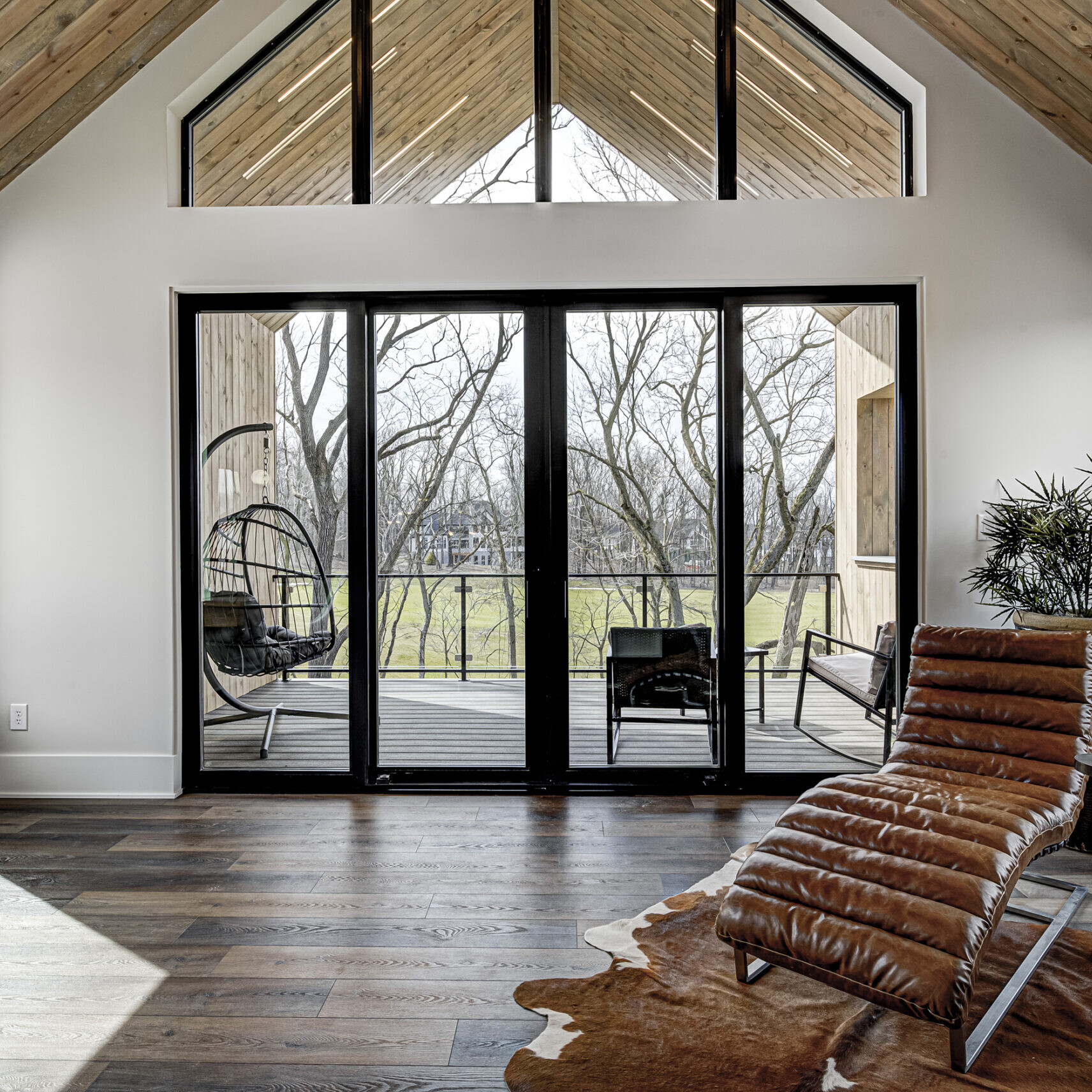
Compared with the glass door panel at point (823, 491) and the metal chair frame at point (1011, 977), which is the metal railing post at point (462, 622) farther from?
the metal chair frame at point (1011, 977)

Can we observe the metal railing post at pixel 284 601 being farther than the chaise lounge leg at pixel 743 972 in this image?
Yes

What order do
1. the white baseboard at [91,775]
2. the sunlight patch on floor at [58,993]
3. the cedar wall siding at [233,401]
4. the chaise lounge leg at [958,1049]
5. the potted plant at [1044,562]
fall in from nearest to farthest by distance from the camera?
the chaise lounge leg at [958,1049] < the sunlight patch on floor at [58,993] < the potted plant at [1044,562] < the white baseboard at [91,775] < the cedar wall siding at [233,401]

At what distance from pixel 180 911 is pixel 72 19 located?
3219 millimetres

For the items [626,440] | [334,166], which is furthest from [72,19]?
[626,440]

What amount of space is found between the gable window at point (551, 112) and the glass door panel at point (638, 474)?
0.63 m

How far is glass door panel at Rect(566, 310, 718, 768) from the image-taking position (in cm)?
358

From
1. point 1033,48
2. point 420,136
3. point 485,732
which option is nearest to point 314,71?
point 420,136

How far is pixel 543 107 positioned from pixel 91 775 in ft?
12.0

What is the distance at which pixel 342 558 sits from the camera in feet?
11.8

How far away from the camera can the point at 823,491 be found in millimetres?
3559

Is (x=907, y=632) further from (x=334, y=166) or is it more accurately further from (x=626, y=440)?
(x=334, y=166)

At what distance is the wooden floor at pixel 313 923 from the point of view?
177 centimetres

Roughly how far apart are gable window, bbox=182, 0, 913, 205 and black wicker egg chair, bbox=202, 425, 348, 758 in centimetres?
130

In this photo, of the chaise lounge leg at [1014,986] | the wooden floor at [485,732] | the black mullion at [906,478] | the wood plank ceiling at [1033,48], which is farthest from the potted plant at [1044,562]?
the wood plank ceiling at [1033,48]
